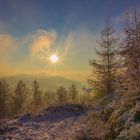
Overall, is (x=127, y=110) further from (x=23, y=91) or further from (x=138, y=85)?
(x=23, y=91)

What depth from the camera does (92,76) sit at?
91.5ft

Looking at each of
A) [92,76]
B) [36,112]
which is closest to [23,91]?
[92,76]

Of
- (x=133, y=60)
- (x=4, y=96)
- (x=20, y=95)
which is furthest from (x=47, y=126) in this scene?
(x=4, y=96)

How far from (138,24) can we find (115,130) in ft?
22.6

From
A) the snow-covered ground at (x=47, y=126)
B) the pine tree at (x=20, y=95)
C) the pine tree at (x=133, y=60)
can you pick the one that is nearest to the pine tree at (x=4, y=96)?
the pine tree at (x=20, y=95)

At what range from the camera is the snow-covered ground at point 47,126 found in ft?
31.7

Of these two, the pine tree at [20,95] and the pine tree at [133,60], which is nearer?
the pine tree at [133,60]

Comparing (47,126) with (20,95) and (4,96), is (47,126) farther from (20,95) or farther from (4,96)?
(4,96)

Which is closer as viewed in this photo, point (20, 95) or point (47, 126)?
point (47, 126)

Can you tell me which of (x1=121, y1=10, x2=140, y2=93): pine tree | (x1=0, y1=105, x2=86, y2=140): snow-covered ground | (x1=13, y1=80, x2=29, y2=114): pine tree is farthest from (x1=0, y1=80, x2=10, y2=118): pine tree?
(x1=121, y1=10, x2=140, y2=93): pine tree

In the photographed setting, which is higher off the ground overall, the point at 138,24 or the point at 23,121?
the point at 138,24

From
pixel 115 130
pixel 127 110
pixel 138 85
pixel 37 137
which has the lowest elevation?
pixel 37 137

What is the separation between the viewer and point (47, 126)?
11.9m

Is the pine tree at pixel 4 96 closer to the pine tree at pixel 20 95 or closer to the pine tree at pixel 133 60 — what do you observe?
the pine tree at pixel 20 95
